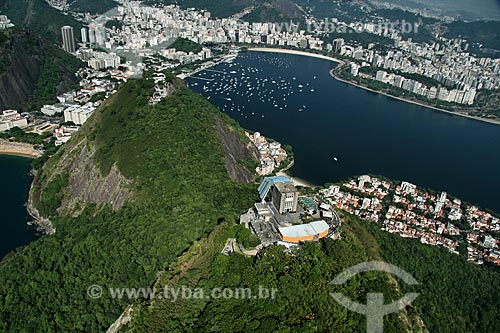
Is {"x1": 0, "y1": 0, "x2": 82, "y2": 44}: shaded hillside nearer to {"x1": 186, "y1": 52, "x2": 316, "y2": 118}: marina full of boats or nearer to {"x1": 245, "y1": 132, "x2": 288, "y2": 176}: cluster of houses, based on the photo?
{"x1": 186, "y1": 52, "x2": 316, "y2": 118}: marina full of boats

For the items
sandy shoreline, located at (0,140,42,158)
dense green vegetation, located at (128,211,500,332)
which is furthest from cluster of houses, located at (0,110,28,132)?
dense green vegetation, located at (128,211,500,332)

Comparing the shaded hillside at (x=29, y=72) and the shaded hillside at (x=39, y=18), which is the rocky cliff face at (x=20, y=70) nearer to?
the shaded hillside at (x=29, y=72)

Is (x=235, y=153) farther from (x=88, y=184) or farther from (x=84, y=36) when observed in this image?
(x=84, y=36)

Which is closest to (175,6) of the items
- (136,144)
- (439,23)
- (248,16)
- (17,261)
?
(248,16)

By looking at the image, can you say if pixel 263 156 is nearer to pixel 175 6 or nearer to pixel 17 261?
pixel 17 261

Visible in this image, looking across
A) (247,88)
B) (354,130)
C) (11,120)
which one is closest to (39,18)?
(247,88)

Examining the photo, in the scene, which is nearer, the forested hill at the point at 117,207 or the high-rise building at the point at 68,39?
the forested hill at the point at 117,207

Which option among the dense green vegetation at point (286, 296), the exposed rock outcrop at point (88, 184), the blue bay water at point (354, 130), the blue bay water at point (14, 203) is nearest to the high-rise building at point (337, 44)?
the blue bay water at point (354, 130)
